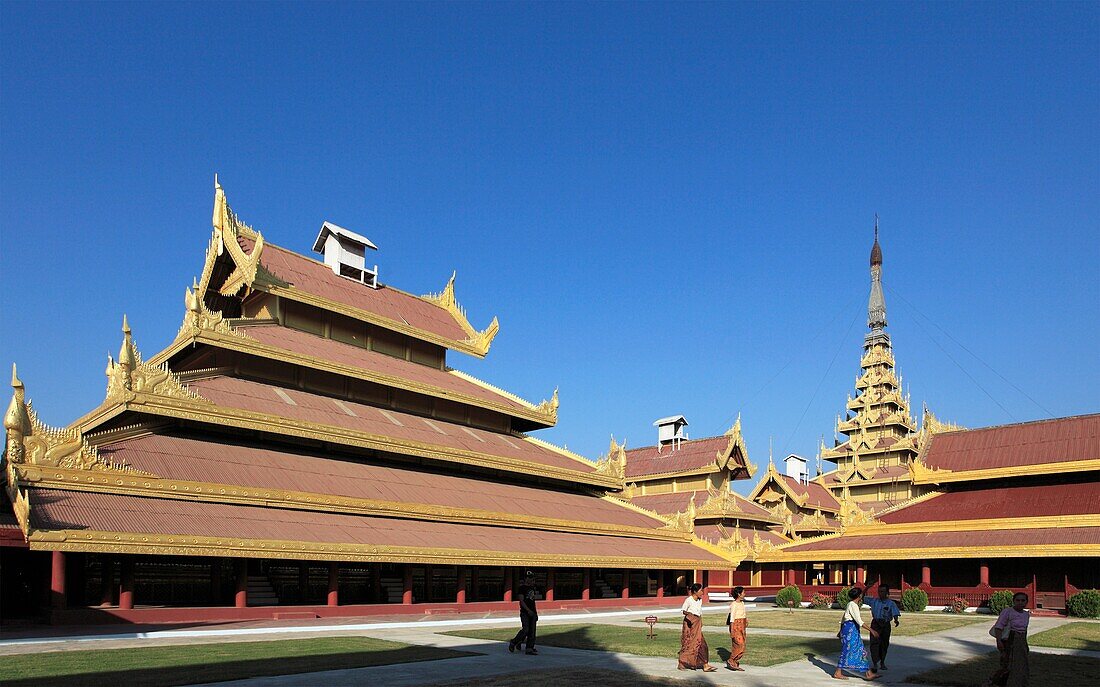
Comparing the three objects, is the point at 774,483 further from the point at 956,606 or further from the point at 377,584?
the point at 377,584

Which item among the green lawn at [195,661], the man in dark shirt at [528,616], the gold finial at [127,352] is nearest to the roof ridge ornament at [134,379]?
the gold finial at [127,352]

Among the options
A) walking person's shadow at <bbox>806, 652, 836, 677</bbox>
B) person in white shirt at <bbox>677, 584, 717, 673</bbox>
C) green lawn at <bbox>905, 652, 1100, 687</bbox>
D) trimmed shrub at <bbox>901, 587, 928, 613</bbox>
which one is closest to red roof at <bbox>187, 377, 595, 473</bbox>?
trimmed shrub at <bbox>901, 587, 928, 613</bbox>

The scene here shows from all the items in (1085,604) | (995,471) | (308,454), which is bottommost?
(1085,604)

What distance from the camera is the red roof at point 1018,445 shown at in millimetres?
40094

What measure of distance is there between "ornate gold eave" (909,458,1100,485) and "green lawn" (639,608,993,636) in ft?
31.5

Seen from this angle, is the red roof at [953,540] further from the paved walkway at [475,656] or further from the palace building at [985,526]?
the paved walkway at [475,656]

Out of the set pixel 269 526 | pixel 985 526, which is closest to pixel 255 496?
pixel 269 526

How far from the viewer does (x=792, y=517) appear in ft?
203

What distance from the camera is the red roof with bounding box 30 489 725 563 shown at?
20.7 metres

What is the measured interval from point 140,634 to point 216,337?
11.6m

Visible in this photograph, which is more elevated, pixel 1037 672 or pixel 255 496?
pixel 255 496

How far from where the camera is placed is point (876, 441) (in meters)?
78.9

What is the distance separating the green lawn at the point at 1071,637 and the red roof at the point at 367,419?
68.9 ft

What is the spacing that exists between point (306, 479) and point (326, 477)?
107cm
